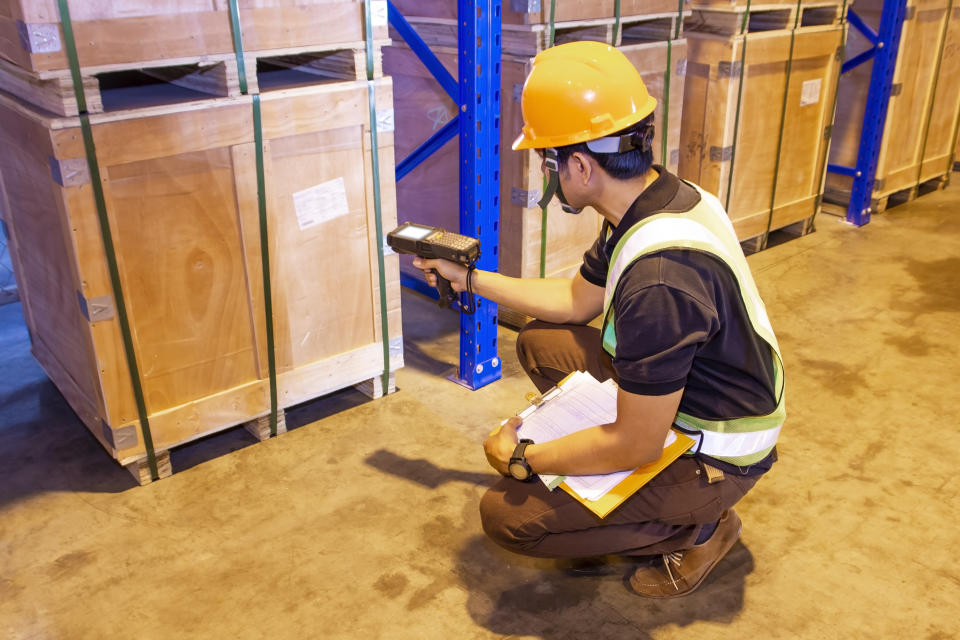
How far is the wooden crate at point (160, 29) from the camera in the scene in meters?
2.97

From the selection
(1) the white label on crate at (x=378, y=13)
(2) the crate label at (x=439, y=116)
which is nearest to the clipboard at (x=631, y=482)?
(1) the white label on crate at (x=378, y=13)

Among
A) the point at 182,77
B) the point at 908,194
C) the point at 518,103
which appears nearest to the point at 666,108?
the point at 518,103

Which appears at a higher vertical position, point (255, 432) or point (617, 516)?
point (617, 516)

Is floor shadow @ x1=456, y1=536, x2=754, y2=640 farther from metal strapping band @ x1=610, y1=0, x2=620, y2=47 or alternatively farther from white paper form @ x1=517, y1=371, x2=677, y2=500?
metal strapping band @ x1=610, y1=0, x2=620, y2=47

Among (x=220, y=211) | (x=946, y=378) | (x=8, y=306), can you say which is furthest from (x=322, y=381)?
(x=946, y=378)

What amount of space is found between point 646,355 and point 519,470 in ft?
2.17

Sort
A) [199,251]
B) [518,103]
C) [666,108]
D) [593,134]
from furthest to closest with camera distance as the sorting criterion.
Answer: [666,108] < [518,103] < [199,251] < [593,134]

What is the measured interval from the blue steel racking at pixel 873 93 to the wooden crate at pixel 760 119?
50cm

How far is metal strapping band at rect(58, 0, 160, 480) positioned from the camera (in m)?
3.02

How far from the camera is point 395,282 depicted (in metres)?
4.26

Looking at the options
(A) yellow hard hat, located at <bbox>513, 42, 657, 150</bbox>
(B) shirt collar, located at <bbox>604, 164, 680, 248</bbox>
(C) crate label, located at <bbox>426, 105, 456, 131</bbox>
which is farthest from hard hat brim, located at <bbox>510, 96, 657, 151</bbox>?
(C) crate label, located at <bbox>426, 105, 456, 131</bbox>

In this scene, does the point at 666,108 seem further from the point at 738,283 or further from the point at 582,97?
the point at 738,283

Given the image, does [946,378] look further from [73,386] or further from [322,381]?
[73,386]

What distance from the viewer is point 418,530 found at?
3.50m
